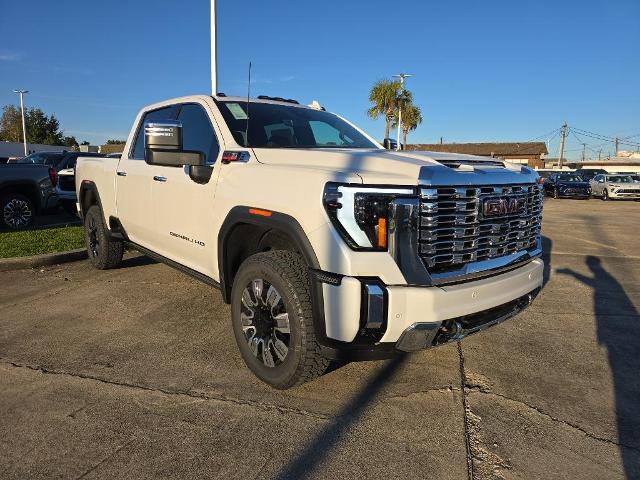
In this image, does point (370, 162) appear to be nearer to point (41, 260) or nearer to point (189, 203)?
point (189, 203)

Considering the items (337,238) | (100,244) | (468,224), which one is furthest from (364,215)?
(100,244)

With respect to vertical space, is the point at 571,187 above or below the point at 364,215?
below

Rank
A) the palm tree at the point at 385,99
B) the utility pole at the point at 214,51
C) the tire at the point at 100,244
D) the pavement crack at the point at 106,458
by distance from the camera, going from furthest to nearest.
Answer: the palm tree at the point at 385,99 < the utility pole at the point at 214,51 < the tire at the point at 100,244 < the pavement crack at the point at 106,458

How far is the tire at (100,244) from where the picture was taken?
6.00 m

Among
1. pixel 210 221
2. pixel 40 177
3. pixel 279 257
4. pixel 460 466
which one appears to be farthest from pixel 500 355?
pixel 40 177

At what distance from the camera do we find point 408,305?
2578 millimetres

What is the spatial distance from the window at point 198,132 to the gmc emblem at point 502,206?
2033 mm

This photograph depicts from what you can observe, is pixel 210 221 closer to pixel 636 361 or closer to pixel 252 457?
pixel 252 457

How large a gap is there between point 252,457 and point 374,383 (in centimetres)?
109

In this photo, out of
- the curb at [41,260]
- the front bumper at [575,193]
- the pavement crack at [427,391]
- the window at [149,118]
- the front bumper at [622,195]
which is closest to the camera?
the pavement crack at [427,391]

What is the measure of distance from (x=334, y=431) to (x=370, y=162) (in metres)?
1.55

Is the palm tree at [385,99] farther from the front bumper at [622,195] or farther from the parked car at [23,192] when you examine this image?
the parked car at [23,192]

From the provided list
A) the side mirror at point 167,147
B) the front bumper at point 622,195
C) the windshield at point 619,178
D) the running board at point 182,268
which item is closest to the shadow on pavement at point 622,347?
the running board at point 182,268

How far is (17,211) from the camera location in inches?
382
